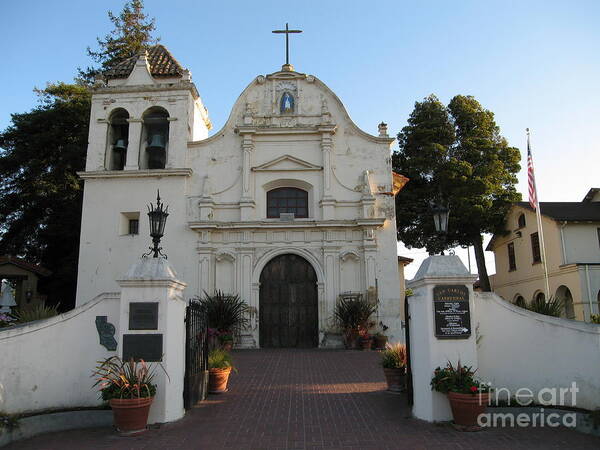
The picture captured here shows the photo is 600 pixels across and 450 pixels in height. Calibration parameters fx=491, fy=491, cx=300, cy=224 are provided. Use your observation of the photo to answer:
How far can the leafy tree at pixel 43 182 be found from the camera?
26188 mm

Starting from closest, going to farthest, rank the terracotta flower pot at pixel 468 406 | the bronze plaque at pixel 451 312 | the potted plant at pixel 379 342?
the terracotta flower pot at pixel 468 406, the bronze plaque at pixel 451 312, the potted plant at pixel 379 342

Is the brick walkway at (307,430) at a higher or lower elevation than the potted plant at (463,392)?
lower

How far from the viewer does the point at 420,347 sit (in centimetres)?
813

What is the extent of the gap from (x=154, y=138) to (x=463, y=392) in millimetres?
16656

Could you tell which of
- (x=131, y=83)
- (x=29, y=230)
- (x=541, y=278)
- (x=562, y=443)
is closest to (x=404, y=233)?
(x=541, y=278)

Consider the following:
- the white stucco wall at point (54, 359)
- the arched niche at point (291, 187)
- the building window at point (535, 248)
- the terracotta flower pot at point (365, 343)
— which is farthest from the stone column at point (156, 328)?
the building window at point (535, 248)

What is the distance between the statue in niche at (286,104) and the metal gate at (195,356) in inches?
483

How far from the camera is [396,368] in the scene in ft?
32.1

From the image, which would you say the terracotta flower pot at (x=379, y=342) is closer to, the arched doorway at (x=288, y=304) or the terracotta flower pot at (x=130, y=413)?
the arched doorway at (x=288, y=304)

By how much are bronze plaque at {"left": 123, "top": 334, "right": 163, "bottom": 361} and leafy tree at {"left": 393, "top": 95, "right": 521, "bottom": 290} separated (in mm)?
22513

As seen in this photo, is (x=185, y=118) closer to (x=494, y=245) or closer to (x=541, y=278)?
(x=541, y=278)

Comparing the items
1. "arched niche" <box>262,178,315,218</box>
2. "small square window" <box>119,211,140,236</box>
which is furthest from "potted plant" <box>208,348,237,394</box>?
"small square window" <box>119,211,140,236</box>

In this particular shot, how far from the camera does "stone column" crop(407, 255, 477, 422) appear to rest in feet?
25.2

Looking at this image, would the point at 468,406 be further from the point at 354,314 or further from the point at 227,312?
the point at 227,312
